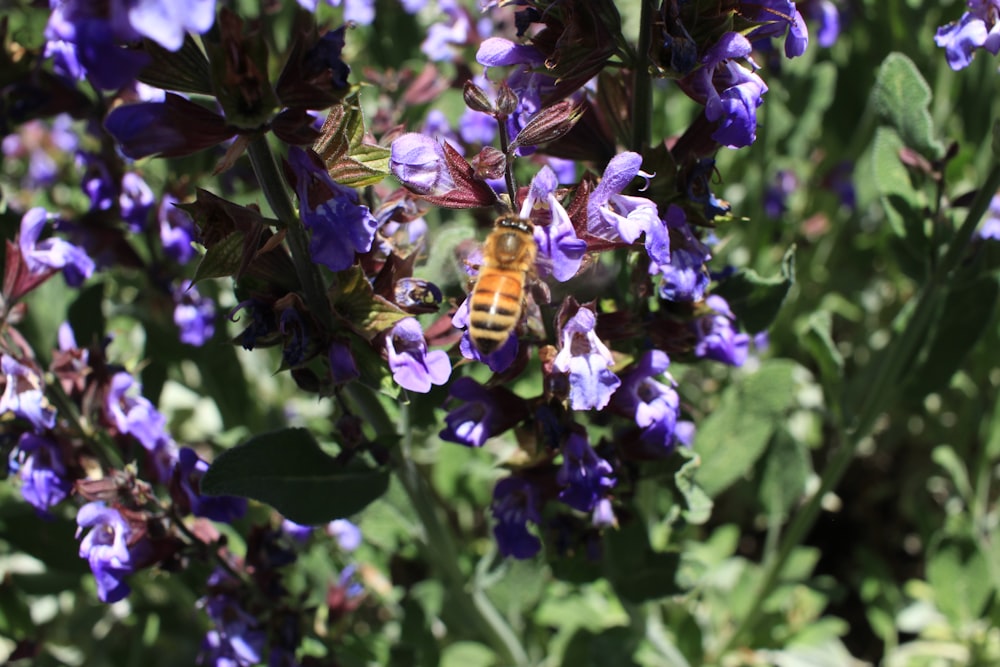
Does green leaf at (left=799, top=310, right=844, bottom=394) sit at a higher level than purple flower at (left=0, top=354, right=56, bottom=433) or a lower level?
lower

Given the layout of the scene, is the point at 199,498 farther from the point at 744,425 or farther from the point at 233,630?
the point at 744,425

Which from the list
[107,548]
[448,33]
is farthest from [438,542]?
[448,33]

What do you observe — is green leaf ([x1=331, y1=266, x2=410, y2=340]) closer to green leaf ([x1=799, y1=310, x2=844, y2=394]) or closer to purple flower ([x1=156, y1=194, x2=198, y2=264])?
purple flower ([x1=156, y1=194, x2=198, y2=264])

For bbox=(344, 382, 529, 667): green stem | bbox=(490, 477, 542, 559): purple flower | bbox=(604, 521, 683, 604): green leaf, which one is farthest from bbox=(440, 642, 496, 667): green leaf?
bbox=(490, 477, 542, 559): purple flower

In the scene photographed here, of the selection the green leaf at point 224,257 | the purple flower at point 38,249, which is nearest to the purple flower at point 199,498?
the purple flower at point 38,249

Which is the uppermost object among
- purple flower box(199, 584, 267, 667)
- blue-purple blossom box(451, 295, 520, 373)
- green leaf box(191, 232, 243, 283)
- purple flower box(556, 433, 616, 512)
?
green leaf box(191, 232, 243, 283)

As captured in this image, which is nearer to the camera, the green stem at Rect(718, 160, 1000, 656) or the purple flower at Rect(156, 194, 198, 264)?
the green stem at Rect(718, 160, 1000, 656)

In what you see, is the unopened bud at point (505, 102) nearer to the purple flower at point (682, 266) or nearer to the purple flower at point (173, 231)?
the purple flower at point (682, 266)
